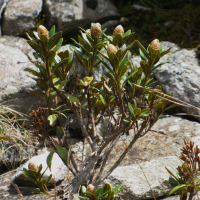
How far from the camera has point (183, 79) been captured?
10.5ft

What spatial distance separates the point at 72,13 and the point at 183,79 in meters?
2.54

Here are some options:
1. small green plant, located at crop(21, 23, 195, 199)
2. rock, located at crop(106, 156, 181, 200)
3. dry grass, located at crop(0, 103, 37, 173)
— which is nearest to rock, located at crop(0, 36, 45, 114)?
dry grass, located at crop(0, 103, 37, 173)

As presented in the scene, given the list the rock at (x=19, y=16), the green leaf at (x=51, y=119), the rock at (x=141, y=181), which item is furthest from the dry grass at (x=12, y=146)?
the green leaf at (x=51, y=119)

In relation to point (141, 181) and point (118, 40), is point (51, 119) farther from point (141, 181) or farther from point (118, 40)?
point (141, 181)

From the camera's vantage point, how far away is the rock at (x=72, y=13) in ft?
14.4

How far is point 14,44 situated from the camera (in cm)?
404

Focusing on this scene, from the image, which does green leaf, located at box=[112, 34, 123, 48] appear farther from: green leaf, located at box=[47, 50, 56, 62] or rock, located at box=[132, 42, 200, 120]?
rock, located at box=[132, 42, 200, 120]

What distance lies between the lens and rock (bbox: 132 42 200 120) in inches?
121

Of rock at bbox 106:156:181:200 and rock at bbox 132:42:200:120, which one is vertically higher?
rock at bbox 132:42:200:120

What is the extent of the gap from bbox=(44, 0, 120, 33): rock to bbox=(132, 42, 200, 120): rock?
1975mm

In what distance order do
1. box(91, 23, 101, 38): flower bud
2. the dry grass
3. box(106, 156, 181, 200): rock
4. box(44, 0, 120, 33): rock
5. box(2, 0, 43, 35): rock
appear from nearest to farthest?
box(91, 23, 101, 38): flower bud → box(106, 156, 181, 200): rock → the dry grass → box(2, 0, 43, 35): rock → box(44, 0, 120, 33): rock

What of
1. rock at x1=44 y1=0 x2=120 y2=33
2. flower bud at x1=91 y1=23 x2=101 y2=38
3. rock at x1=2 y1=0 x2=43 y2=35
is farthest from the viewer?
rock at x1=44 y1=0 x2=120 y2=33

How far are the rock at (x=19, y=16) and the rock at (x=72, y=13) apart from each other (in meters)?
0.29

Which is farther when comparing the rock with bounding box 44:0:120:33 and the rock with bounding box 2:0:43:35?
the rock with bounding box 44:0:120:33
